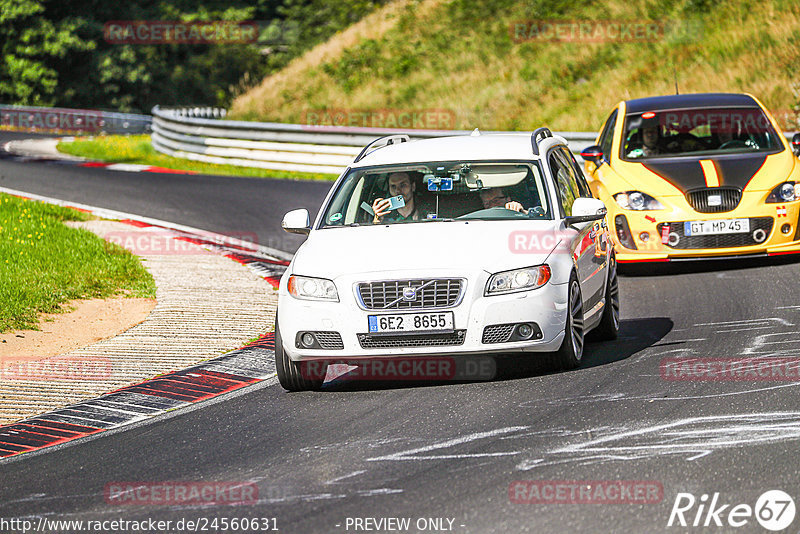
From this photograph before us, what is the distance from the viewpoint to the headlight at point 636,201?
12875mm

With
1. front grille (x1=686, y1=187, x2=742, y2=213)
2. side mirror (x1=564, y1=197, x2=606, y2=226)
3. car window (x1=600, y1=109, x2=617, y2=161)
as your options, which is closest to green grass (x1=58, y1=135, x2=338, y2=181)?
car window (x1=600, y1=109, x2=617, y2=161)

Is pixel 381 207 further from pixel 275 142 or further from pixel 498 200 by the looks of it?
pixel 275 142

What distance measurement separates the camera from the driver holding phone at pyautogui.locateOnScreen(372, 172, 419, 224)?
9.25 meters

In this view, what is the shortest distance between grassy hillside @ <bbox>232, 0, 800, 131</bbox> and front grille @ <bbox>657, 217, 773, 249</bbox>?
12829 mm

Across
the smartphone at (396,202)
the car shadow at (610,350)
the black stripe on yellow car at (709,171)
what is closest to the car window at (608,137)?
the black stripe on yellow car at (709,171)

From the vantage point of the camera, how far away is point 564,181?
9828 millimetres

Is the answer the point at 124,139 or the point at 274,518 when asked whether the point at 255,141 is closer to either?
the point at 124,139

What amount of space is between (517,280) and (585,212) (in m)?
1.11

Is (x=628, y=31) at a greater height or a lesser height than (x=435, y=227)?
greater

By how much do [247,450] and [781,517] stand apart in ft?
9.80

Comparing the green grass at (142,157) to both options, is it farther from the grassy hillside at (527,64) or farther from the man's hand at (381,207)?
the man's hand at (381,207)

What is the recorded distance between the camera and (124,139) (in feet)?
131

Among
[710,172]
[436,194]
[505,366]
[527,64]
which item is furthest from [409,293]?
[527,64]

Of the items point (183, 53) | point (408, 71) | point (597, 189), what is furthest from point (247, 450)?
point (183, 53)
